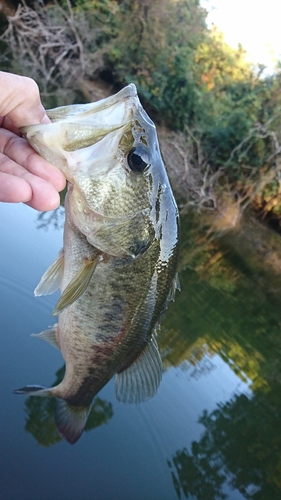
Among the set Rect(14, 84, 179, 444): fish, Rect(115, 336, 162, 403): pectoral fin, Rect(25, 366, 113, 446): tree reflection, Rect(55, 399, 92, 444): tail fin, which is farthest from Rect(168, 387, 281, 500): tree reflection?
Rect(14, 84, 179, 444): fish

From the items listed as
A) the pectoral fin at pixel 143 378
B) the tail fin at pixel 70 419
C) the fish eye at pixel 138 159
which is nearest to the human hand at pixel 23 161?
the fish eye at pixel 138 159

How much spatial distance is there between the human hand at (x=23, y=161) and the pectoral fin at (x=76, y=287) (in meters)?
0.27

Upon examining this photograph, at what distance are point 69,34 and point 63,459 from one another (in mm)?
15463

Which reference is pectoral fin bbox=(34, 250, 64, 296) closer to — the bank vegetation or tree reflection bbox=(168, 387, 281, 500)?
tree reflection bbox=(168, 387, 281, 500)

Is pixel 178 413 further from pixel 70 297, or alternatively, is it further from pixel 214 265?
pixel 214 265

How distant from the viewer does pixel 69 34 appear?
14.9 meters

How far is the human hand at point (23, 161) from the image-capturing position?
144 cm

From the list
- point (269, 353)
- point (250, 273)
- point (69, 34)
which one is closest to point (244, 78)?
point (69, 34)

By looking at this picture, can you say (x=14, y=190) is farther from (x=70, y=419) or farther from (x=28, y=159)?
(x=70, y=419)

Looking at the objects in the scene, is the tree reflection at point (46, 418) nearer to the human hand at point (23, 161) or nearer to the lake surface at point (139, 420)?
the lake surface at point (139, 420)

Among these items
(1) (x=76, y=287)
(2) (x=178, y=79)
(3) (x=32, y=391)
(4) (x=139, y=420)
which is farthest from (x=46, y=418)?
(2) (x=178, y=79)

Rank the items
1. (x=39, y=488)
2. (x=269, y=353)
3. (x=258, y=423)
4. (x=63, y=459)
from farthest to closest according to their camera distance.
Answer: (x=269, y=353) → (x=258, y=423) → (x=63, y=459) → (x=39, y=488)

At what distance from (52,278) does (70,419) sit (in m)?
0.76

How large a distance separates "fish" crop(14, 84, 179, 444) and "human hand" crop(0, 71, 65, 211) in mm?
61
